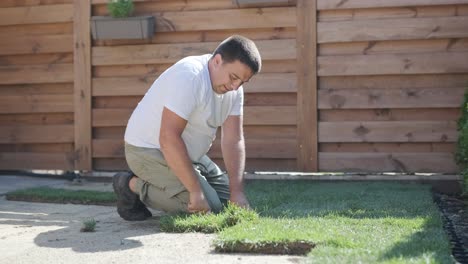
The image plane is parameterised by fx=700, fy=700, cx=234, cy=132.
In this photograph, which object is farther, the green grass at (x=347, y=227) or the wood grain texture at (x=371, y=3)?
the wood grain texture at (x=371, y=3)

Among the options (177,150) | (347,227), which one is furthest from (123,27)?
(347,227)

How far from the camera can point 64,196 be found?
507 centimetres

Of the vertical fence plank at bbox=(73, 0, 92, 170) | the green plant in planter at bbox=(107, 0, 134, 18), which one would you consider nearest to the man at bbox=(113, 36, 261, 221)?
the green plant in planter at bbox=(107, 0, 134, 18)

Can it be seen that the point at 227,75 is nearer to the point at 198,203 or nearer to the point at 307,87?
the point at 198,203

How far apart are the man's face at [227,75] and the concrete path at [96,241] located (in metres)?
0.83

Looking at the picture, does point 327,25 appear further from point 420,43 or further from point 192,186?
point 192,186

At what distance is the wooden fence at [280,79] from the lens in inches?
228

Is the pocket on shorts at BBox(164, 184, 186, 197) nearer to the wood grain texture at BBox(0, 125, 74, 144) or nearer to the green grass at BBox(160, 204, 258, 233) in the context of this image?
the green grass at BBox(160, 204, 258, 233)

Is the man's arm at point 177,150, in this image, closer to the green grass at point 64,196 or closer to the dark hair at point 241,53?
the dark hair at point 241,53

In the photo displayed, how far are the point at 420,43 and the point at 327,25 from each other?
0.79 meters

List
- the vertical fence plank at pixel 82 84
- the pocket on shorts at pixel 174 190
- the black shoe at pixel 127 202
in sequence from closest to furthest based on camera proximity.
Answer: the pocket on shorts at pixel 174 190
the black shoe at pixel 127 202
the vertical fence plank at pixel 82 84

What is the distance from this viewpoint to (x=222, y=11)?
6227mm

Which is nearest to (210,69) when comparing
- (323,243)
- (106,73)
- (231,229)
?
(231,229)

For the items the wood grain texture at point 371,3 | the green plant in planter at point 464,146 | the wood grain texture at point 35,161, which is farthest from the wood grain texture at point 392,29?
the wood grain texture at point 35,161
